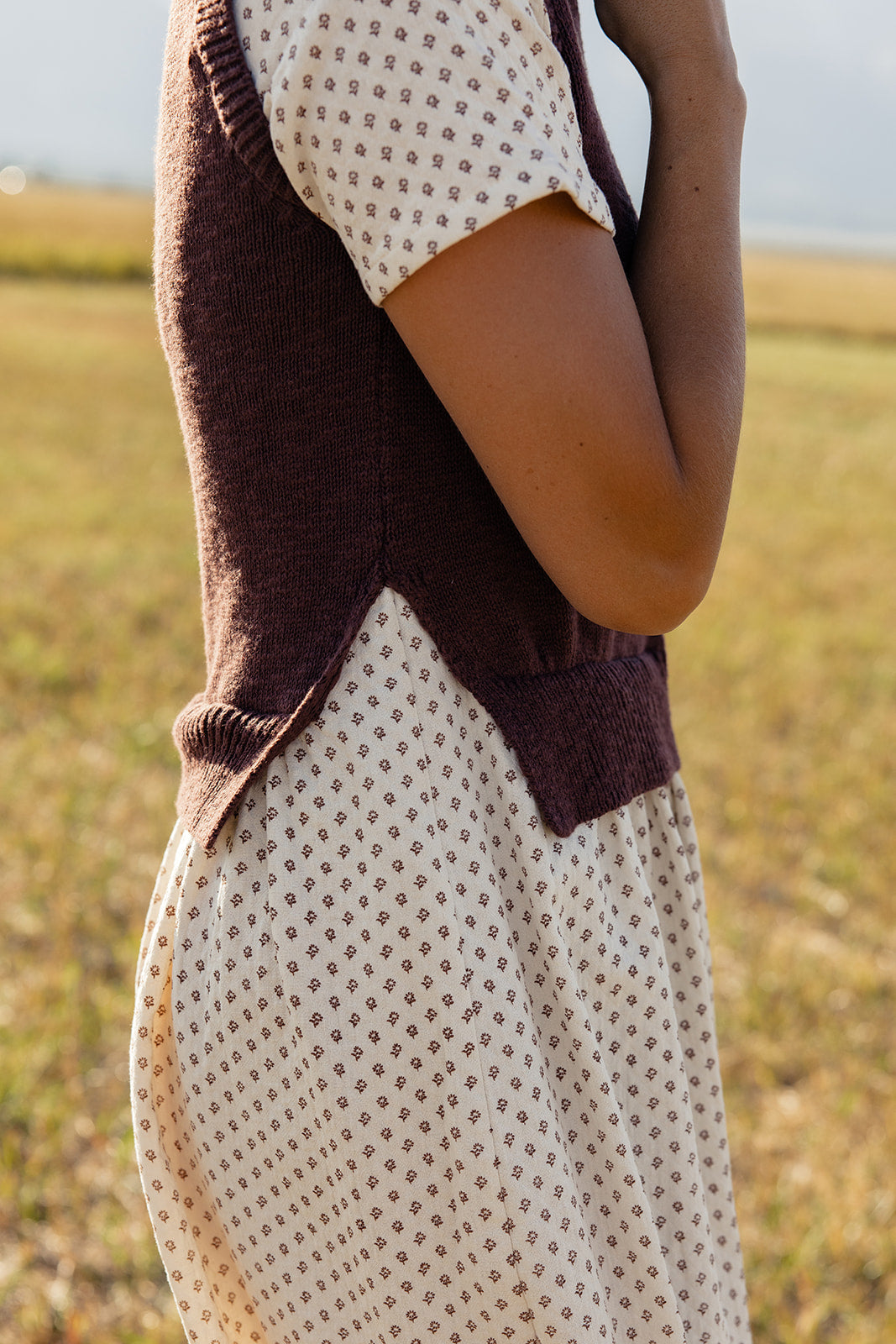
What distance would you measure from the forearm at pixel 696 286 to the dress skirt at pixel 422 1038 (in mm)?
226

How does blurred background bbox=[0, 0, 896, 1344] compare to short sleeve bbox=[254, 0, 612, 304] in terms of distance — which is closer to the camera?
short sleeve bbox=[254, 0, 612, 304]

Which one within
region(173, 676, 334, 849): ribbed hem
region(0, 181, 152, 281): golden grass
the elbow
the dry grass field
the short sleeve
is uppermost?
the short sleeve

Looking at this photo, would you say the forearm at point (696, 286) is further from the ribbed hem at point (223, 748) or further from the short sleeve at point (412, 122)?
the ribbed hem at point (223, 748)

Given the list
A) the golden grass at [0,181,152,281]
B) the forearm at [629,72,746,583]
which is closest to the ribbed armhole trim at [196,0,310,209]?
the forearm at [629,72,746,583]

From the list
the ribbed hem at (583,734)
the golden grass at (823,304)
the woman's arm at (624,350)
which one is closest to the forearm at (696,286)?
the woman's arm at (624,350)

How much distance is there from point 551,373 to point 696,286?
0.61 ft

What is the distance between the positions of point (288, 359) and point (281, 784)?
0.30m

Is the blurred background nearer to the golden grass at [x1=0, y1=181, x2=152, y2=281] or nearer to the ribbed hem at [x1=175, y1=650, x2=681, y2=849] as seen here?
the ribbed hem at [x1=175, y1=650, x2=681, y2=849]

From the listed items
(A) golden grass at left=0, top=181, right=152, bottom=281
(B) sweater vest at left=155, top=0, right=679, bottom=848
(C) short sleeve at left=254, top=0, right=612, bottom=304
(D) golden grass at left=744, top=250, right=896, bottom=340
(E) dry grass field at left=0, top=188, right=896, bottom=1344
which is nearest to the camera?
(C) short sleeve at left=254, top=0, right=612, bottom=304

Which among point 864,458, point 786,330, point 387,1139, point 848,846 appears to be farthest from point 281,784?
point 786,330

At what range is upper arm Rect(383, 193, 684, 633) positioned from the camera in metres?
0.71

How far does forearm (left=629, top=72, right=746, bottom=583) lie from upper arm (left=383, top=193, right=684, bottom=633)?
3 centimetres

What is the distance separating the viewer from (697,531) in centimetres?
82

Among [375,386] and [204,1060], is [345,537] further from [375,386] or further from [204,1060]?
[204,1060]
